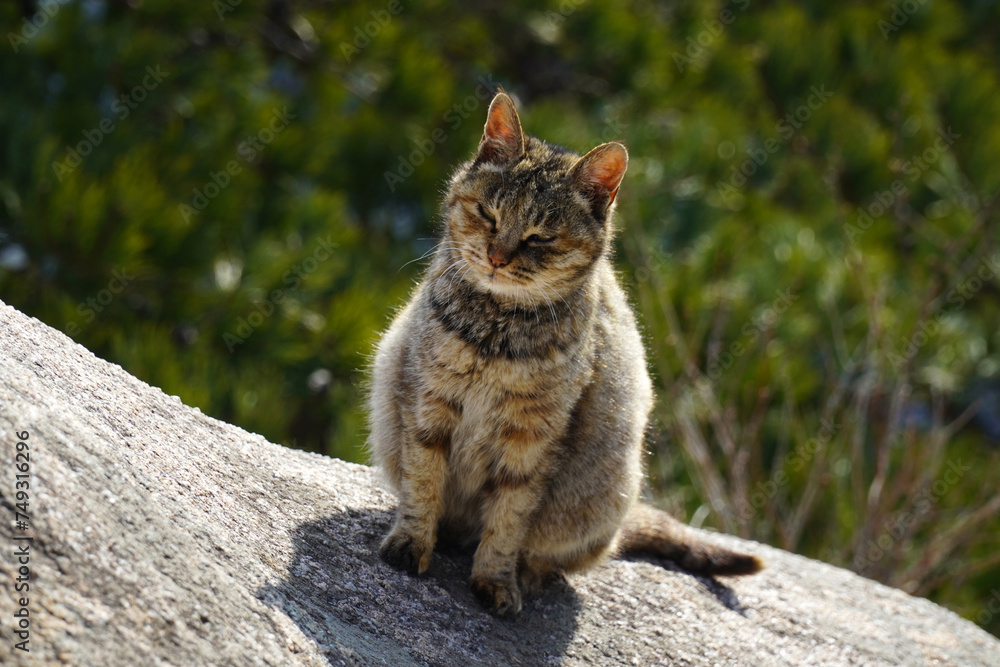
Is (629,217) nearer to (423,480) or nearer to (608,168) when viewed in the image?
(608,168)

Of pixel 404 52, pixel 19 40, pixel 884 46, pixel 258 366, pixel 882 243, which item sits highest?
pixel 884 46

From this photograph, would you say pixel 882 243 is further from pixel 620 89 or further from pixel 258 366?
pixel 258 366

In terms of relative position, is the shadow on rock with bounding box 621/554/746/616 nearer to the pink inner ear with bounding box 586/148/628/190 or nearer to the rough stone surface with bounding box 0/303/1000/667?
the rough stone surface with bounding box 0/303/1000/667

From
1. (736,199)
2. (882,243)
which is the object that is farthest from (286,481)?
(882,243)

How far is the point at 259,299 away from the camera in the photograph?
4469mm

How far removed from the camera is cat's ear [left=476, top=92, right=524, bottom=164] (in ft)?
9.50

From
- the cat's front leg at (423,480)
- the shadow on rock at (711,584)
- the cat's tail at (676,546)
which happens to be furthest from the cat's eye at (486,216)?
the shadow on rock at (711,584)

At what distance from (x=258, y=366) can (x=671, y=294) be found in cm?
228

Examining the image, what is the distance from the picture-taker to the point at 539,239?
273 cm

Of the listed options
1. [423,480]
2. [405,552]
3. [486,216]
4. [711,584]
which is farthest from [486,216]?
[711,584]

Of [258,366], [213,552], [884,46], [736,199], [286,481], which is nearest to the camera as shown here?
[213,552]

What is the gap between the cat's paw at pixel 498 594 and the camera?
2.59 metres

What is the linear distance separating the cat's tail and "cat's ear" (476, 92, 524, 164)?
1.16 metres

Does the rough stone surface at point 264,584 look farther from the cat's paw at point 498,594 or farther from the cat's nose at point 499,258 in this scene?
the cat's nose at point 499,258
